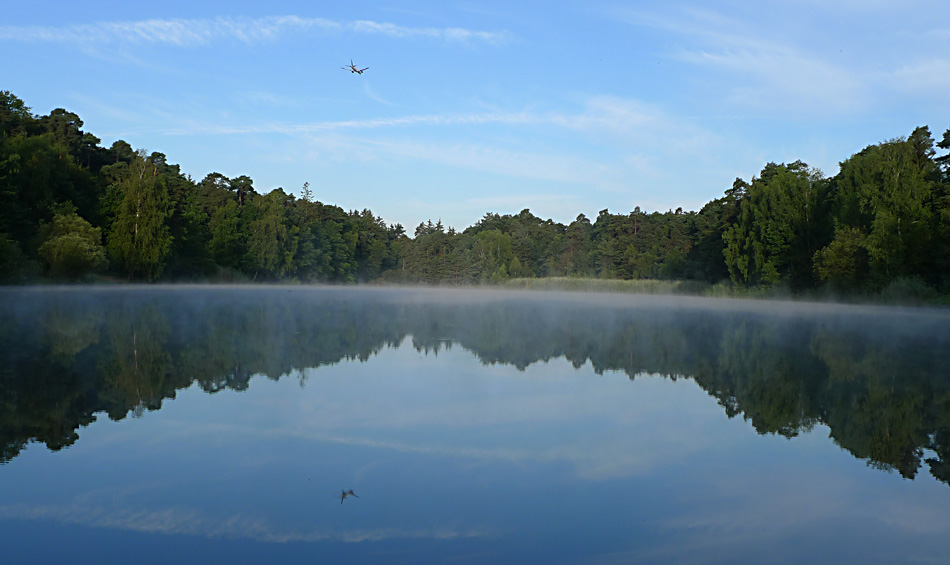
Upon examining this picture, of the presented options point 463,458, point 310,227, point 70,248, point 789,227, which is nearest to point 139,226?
point 70,248

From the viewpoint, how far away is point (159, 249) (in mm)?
49469

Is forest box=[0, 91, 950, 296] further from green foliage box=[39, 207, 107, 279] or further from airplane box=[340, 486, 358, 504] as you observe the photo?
airplane box=[340, 486, 358, 504]

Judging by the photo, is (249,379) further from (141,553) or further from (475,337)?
(475,337)

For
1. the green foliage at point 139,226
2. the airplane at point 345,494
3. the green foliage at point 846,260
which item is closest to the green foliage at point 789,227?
the green foliage at point 846,260

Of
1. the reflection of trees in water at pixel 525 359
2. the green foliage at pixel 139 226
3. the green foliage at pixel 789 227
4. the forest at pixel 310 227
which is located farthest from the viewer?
the green foliage at pixel 139 226

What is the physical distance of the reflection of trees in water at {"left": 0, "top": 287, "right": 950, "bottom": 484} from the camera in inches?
255

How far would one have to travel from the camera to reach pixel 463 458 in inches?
205

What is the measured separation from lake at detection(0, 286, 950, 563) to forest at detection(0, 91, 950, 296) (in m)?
27.9

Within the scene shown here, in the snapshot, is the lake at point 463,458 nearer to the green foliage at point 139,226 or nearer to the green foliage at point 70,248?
the green foliage at point 70,248

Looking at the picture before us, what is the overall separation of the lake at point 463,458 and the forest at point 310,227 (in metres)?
27.9

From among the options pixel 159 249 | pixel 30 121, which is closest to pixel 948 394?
pixel 159 249

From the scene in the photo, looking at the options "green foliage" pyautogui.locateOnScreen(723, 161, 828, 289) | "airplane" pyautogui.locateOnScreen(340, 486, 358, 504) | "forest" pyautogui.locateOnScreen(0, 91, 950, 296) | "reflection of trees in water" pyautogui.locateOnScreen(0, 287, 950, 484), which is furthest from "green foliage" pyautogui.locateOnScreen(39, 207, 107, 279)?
"green foliage" pyautogui.locateOnScreen(723, 161, 828, 289)

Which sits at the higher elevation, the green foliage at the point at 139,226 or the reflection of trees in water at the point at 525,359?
the green foliage at the point at 139,226

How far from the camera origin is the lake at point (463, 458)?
3666 mm
